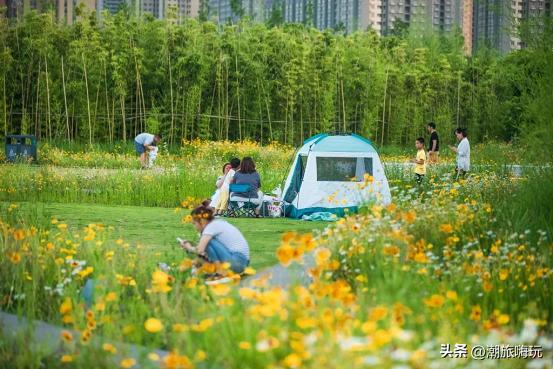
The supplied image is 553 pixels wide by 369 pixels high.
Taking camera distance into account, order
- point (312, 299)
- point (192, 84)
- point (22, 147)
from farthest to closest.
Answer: point (192, 84), point (22, 147), point (312, 299)

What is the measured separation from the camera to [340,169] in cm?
1517

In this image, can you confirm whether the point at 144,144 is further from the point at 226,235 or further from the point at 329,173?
the point at 226,235

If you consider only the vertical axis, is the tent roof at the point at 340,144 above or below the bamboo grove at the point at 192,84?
below

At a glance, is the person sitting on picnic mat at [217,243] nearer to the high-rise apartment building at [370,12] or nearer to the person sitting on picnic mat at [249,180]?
the person sitting on picnic mat at [249,180]

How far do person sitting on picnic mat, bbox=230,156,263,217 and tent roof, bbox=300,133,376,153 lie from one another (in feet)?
3.85

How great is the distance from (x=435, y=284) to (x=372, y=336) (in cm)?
247

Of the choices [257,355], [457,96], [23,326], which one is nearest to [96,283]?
[23,326]

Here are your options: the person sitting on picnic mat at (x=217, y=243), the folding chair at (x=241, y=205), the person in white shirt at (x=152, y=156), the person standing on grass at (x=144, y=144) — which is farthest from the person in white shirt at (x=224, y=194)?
the person in white shirt at (x=152, y=156)

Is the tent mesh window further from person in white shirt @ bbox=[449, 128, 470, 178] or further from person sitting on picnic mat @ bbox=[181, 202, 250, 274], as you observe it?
person sitting on picnic mat @ bbox=[181, 202, 250, 274]

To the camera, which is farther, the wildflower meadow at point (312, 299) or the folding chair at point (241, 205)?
the folding chair at point (241, 205)

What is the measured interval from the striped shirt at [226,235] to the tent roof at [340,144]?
6926 mm

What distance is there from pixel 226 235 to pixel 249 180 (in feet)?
20.3

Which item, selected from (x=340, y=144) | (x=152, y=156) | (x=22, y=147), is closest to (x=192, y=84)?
(x=22, y=147)

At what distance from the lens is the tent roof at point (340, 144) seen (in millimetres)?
14617
